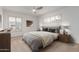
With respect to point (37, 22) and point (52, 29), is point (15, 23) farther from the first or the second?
point (52, 29)

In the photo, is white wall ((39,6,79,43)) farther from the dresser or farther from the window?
the dresser

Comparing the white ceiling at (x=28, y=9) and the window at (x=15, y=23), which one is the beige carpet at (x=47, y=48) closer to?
the window at (x=15, y=23)

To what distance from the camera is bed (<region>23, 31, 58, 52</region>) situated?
1.63 m

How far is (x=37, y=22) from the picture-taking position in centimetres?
175

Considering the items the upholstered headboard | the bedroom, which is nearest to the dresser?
the bedroom

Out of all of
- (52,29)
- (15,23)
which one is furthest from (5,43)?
(52,29)

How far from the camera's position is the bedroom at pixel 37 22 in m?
1.56

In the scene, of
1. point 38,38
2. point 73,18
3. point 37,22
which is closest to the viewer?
point 73,18

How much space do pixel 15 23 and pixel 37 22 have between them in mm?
503

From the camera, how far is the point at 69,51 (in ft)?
5.48

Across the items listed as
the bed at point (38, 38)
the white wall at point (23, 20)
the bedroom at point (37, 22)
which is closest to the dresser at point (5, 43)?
the bedroom at point (37, 22)

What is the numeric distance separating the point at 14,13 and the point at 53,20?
2.90 feet
